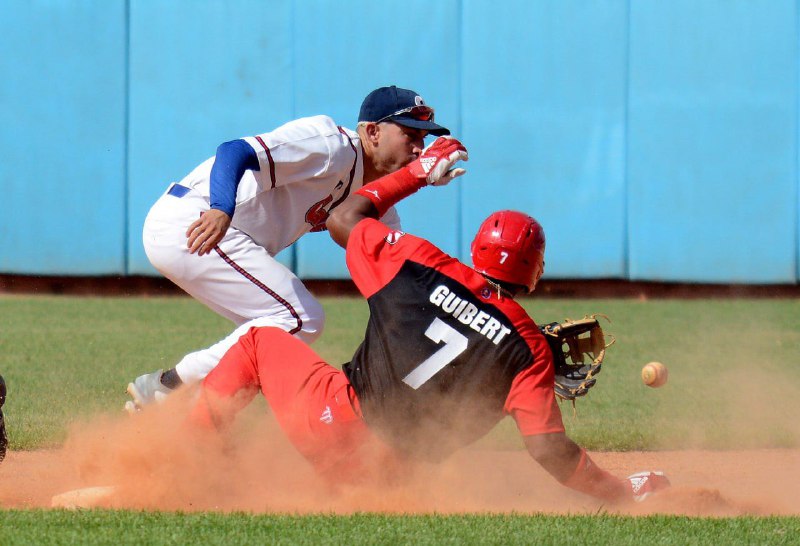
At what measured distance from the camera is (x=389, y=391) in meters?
3.66

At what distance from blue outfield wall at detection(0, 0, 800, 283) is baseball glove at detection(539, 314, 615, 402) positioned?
7.48m

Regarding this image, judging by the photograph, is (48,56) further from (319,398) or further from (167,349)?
(319,398)

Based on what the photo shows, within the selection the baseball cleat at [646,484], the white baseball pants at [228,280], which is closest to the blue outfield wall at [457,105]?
the white baseball pants at [228,280]

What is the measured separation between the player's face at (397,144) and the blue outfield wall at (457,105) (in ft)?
22.0

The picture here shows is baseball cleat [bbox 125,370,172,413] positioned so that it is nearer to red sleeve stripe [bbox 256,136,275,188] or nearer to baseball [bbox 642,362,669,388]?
red sleeve stripe [bbox 256,136,275,188]

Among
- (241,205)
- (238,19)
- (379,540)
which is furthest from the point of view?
(238,19)

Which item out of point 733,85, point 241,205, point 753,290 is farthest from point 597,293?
point 241,205

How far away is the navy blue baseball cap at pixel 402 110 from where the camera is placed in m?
4.75

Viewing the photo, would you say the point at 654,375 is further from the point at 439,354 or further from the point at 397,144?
the point at 397,144

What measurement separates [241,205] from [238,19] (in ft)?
24.0

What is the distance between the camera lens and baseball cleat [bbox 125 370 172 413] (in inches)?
175

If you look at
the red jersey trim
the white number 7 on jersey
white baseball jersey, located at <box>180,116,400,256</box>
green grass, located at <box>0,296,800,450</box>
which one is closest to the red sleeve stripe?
white baseball jersey, located at <box>180,116,400,256</box>

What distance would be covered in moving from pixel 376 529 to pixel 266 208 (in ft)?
5.94

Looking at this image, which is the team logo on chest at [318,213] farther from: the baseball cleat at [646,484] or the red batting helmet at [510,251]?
the baseball cleat at [646,484]
